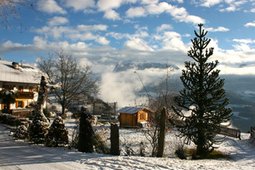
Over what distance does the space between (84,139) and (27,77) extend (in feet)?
124

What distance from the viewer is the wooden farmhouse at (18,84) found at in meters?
47.7

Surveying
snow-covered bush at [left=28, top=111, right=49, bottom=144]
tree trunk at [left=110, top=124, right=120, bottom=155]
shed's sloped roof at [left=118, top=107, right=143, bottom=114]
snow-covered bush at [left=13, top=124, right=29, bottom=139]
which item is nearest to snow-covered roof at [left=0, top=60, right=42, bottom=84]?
shed's sloped roof at [left=118, top=107, right=143, bottom=114]

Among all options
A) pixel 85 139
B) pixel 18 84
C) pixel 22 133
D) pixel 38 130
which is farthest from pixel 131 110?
pixel 85 139

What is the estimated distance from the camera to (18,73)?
171 feet

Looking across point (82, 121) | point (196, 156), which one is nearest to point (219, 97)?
point (196, 156)

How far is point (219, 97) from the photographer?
95.3 feet

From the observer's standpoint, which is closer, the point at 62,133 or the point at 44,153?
the point at 44,153

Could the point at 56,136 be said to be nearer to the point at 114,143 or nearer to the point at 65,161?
the point at 114,143

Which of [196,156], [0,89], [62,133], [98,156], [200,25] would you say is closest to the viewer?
[98,156]

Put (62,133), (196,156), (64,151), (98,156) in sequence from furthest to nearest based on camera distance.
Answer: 1. (196,156)
2. (62,133)
3. (64,151)
4. (98,156)

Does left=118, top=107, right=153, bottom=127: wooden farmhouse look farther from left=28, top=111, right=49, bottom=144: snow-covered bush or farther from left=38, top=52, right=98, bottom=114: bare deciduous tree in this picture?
left=28, top=111, right=49, bottom=144: snow-covered bush

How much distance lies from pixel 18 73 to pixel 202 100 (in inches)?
1270

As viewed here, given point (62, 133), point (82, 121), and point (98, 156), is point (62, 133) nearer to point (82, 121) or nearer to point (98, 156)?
point (82, 121)

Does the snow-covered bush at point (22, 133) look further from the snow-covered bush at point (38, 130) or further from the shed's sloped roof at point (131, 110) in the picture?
the shed's sloped roof at point (131, 110)
